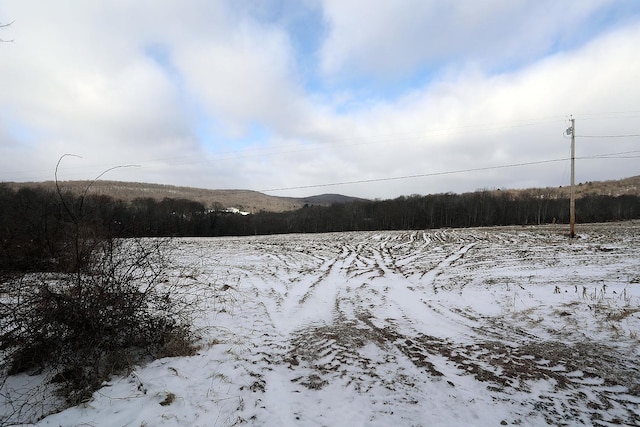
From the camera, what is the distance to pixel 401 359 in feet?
17.6

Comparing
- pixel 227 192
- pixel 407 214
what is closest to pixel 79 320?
pixel 407 214

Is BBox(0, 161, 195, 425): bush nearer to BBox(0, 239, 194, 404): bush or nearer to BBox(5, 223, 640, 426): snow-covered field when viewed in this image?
BBox(0, 239, 194, 404): bush

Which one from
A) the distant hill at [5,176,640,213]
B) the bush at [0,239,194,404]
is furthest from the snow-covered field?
the distant hill at [5,176,640,213]

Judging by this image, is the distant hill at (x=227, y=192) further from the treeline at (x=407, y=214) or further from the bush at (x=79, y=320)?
the bush at (x=79, y=320)

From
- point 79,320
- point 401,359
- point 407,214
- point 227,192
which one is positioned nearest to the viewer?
point 79,320

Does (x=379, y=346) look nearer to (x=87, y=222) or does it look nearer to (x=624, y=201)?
(x=87, y=222)

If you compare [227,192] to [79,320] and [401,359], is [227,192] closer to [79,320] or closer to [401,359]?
[79,320]

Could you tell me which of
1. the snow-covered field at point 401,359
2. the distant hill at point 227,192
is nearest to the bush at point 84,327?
the snow-covered field at point 401,359

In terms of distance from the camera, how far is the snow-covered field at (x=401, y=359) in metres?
3.75

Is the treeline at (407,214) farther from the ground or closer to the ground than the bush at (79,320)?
farther from the ground

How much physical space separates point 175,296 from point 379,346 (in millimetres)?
6415

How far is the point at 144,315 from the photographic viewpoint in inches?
223

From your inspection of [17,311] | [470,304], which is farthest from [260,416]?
[470,304]

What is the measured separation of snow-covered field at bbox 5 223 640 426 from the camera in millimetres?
3748
